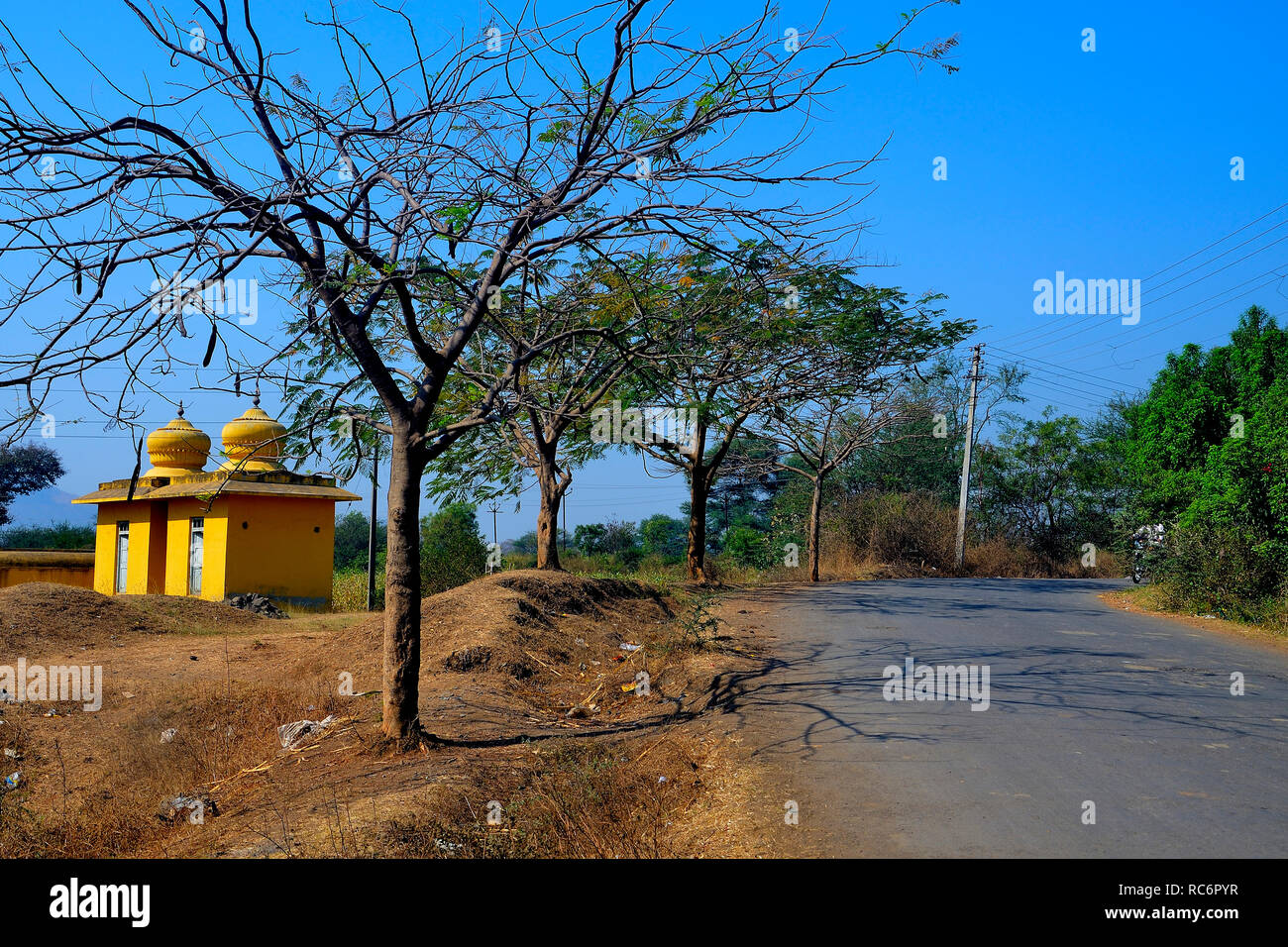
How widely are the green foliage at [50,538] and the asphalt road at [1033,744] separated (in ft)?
151

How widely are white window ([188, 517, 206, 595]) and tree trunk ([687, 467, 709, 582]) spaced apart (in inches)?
Result: 457

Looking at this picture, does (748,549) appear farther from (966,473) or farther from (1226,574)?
(1226,574)

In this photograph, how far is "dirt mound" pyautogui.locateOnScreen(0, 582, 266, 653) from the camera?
13.6 metres

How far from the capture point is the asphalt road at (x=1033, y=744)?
4.77 meters

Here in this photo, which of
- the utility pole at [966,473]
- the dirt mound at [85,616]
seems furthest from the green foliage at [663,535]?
the dirt mound at [85,616]

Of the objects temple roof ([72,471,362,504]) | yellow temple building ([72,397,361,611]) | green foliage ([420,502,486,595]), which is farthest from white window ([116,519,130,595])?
green foliage ([420,502,486,595])

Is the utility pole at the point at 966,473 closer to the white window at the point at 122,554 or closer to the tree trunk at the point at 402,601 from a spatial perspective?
the white window at the point at 122,554

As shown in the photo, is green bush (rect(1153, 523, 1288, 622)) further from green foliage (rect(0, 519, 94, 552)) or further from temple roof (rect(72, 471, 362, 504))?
green foliage (rect(0, 519, 94, 552))

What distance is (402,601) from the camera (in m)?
6.91

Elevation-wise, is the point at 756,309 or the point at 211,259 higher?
the point at 756,309

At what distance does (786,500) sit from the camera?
3928 centimetres

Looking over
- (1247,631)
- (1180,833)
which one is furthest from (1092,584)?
(1180,833)
